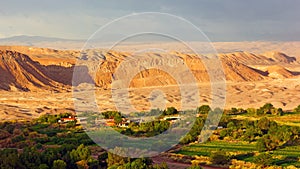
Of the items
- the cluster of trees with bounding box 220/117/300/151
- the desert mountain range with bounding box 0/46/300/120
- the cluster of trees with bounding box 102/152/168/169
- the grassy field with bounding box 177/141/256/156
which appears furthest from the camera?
the desert mountain range with bounding box 0/46/300/120

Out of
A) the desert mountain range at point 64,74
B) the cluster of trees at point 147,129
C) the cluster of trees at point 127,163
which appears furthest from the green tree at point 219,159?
the desert mountain range at point 64,74

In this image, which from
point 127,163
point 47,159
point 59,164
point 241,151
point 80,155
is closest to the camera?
point 127,163

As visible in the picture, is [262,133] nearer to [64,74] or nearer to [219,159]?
[219,159]

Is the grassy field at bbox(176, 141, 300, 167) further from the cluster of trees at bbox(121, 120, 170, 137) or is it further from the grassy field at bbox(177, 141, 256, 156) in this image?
the cluster of trees at bbox(121, 120, 170, 137)

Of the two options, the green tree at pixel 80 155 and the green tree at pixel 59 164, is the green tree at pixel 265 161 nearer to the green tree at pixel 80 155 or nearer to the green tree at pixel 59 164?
the green tree at pixel 80 155

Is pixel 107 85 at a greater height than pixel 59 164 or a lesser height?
greater

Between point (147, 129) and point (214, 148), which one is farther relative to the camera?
point (147, 129)

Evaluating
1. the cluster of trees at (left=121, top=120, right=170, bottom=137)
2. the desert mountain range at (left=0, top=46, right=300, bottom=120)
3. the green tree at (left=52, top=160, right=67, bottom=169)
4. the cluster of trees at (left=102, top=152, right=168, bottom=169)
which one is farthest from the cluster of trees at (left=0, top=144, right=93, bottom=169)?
the desert mountain range at (left=0, top=46, right=300, bottom=120)

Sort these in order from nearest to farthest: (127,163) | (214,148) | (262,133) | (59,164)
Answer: (127,163) < (59,164) < (214,148) < (262,133)

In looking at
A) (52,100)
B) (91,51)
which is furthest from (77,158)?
(91,51)

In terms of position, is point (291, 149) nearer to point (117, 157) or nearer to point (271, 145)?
point (271, 145)

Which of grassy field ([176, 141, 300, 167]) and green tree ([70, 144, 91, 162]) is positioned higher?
green tree ([70, 144, 91, 162])

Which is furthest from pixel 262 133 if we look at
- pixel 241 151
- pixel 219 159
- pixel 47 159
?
pixel 47 159

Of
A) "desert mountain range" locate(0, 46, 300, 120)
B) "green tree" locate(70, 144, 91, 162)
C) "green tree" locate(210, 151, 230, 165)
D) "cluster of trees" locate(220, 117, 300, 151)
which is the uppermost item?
"desert mountain range" locate(0, 46, 300, 120)
